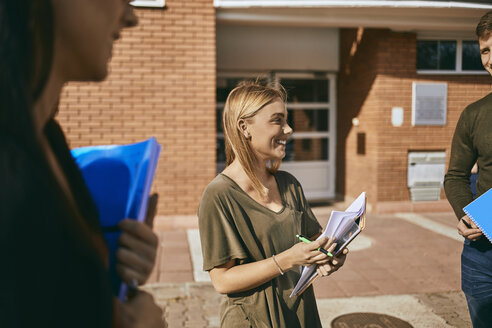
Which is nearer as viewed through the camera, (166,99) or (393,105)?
(166,99)

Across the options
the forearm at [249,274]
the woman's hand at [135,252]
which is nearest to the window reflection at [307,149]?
the forearm at [249,274]

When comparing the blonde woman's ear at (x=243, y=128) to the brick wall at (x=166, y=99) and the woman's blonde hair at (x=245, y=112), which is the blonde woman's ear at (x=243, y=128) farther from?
the brick wall at (x=166, y=99)

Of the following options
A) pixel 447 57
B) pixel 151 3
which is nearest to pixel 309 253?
pixel 151 3

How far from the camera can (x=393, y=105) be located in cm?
902

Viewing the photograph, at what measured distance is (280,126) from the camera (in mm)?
2168

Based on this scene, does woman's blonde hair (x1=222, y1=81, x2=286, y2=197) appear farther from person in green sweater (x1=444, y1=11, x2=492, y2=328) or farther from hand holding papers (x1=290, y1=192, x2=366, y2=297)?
person in green sweater (x1=444, y1=11, x2=492, y2=328)

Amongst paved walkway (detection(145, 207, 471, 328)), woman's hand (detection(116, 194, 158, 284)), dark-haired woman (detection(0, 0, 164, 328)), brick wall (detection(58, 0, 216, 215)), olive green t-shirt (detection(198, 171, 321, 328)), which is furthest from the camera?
brick wall (detection(58, 0, 216, 215))

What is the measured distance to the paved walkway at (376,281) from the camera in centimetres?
438

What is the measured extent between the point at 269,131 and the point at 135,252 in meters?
1.36

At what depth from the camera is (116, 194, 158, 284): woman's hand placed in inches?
33.4

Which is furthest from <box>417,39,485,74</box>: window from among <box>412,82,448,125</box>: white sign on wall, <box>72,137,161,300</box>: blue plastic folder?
<box>72,137,161,300</box>: blue plastic folder

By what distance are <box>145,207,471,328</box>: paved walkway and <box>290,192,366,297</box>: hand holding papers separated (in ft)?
8.16

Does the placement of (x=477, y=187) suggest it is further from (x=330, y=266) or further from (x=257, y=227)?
(x=257, y=227)

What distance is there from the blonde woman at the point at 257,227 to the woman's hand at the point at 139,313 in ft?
3.28
